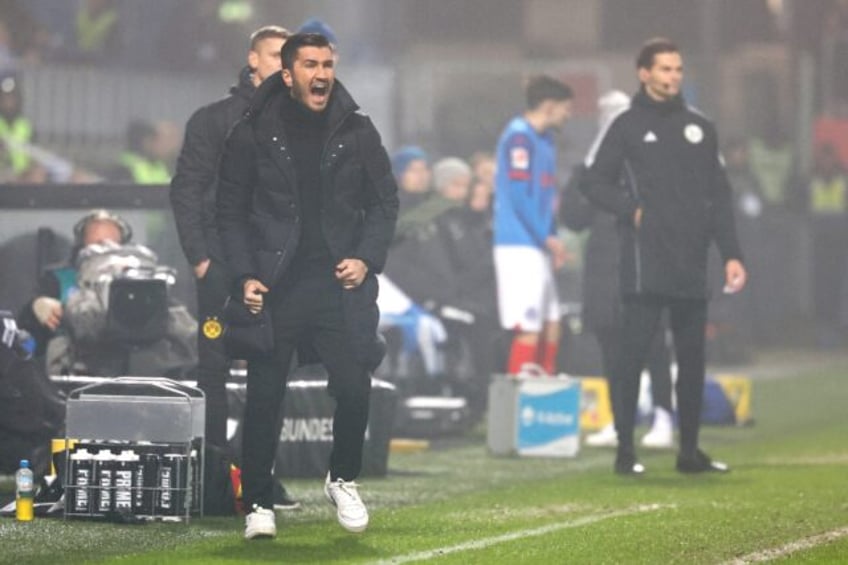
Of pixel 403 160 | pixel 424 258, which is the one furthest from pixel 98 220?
pixel 403 160

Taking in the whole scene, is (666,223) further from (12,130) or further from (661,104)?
(12,130)

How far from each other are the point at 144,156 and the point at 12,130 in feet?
6.12

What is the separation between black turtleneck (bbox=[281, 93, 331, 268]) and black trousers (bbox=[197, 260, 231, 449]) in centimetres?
136

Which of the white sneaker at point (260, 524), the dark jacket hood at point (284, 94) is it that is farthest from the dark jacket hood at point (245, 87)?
the white sneaker at point (260, 524)

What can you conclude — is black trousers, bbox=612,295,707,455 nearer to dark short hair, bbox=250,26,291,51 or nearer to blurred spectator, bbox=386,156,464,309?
dark short hair, bbox=250,26,291,51

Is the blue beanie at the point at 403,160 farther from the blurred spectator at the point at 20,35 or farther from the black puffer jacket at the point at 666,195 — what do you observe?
the blurred spectator at the point at 20,35

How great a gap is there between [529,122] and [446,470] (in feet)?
10.9

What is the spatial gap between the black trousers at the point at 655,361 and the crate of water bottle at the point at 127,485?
498cm

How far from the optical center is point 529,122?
18.3 metres

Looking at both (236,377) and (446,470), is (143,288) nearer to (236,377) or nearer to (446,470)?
(236,377)

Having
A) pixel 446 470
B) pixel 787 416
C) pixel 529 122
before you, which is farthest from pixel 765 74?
pixel 446 470

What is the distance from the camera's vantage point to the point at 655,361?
1745cm

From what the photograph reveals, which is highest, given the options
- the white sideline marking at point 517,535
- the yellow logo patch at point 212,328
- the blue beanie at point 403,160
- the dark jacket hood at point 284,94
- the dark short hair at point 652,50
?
the dark short hair at point 652,50

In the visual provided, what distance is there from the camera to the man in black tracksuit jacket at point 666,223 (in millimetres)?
15172
